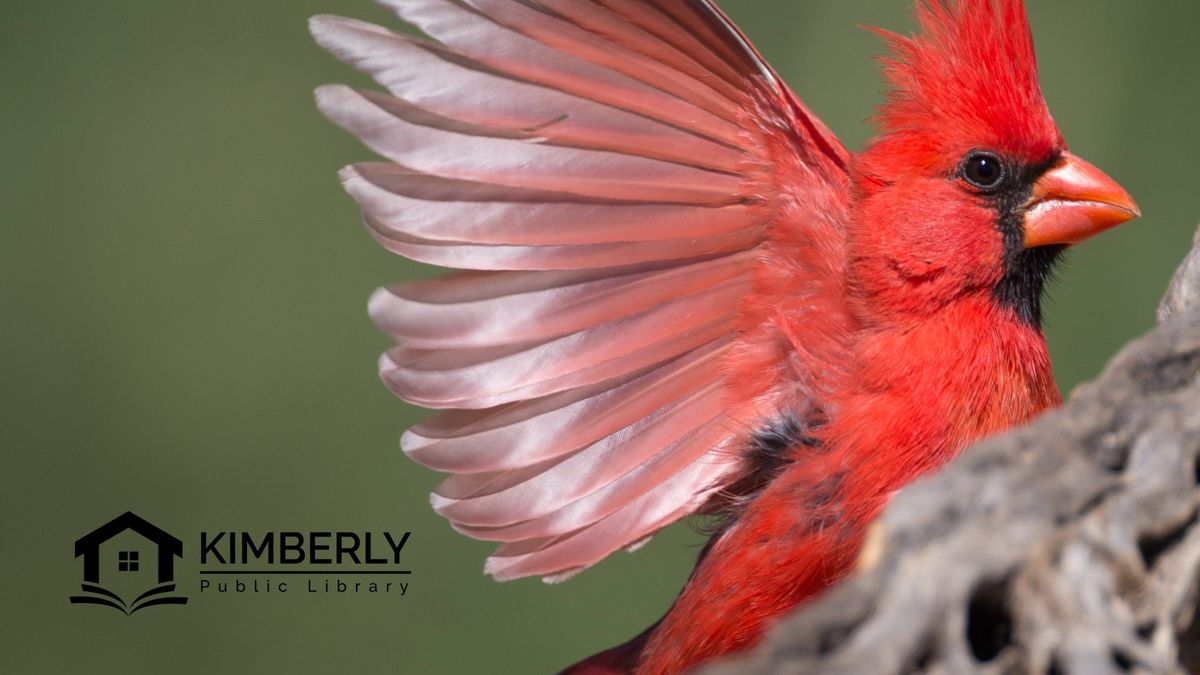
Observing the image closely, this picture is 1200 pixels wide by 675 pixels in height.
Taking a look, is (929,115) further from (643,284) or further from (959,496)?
(959,496)

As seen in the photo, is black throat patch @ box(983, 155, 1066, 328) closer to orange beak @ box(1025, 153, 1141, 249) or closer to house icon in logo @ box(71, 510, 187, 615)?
orange beak @ box(1025, 153, 1141, 249)

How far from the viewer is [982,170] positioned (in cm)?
171

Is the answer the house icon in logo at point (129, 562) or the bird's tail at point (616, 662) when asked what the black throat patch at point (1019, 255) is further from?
the house icon in logo at point (129, 562)

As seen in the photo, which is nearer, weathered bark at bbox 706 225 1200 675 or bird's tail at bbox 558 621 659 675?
weathered bark at bbox 706 225 1200 675

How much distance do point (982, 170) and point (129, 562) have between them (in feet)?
7.74

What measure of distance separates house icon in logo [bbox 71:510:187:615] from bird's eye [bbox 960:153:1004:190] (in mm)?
Answer: 2204

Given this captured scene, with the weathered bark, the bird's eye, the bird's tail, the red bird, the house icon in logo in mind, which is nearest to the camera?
the weathered bark

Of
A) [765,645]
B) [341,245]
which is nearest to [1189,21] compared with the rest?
[341,245]

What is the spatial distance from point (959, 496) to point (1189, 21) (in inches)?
143

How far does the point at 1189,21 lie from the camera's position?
406 centimetres

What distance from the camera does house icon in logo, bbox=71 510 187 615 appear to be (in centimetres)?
319

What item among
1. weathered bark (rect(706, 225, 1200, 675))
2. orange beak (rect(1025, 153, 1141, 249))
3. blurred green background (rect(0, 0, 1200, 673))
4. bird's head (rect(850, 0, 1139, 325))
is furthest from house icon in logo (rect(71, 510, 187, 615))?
weathered bark (rect(706, 225, 1200, 675))

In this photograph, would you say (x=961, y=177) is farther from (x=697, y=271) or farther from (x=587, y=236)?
(x=587, y=236)

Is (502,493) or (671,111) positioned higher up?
(671,111)
